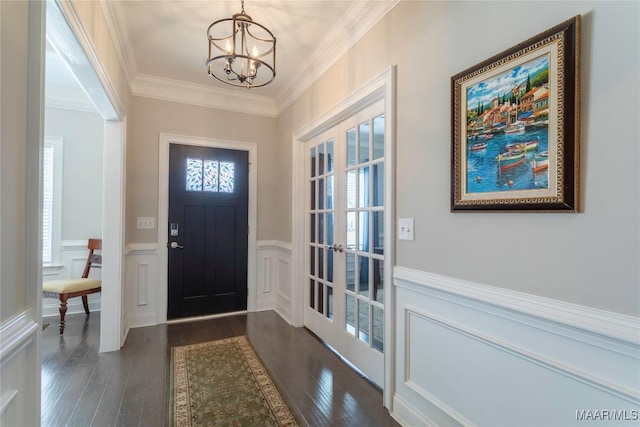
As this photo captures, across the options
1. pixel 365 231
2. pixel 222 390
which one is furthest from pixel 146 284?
pixel 365 231

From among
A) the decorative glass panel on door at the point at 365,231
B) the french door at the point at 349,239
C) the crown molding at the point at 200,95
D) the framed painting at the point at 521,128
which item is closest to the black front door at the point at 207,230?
the crown molding at the point at 200,95

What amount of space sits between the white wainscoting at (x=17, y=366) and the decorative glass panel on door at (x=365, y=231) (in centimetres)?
179

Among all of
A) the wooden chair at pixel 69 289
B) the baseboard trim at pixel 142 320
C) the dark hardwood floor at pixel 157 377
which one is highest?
the wooden chair at pixel 69 289

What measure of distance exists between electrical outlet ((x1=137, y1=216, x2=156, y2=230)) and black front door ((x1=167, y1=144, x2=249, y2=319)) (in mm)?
170

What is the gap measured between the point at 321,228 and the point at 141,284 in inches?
81.9

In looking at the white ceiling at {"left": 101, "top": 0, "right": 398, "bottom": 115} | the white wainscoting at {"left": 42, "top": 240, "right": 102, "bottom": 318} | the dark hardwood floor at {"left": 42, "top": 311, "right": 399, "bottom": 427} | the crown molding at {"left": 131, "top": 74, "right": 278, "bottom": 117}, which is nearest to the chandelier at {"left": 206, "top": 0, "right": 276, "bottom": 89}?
the white ceiling at {"left": 101, "top": 0, "right": 398, "bottom": 115}

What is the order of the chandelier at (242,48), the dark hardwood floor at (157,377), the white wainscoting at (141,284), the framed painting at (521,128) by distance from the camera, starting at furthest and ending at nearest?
the white wainscoting at (141,284) < the dark hardwood floor at (157,377) < the chandelier at (242,48) < the framed painting at (521,128)

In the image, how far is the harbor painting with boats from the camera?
1.17 meters

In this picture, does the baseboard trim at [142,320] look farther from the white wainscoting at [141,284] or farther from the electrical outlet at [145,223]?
the electrical outlet at [145,223]

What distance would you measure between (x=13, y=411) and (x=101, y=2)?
2.28 m

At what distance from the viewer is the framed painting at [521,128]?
3.55 ft

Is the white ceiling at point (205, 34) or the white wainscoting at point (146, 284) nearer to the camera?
the white ceiling at point (205, 34)

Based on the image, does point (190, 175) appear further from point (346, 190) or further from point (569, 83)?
point (569, 83)

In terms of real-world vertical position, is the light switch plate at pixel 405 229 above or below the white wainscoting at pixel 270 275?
above
